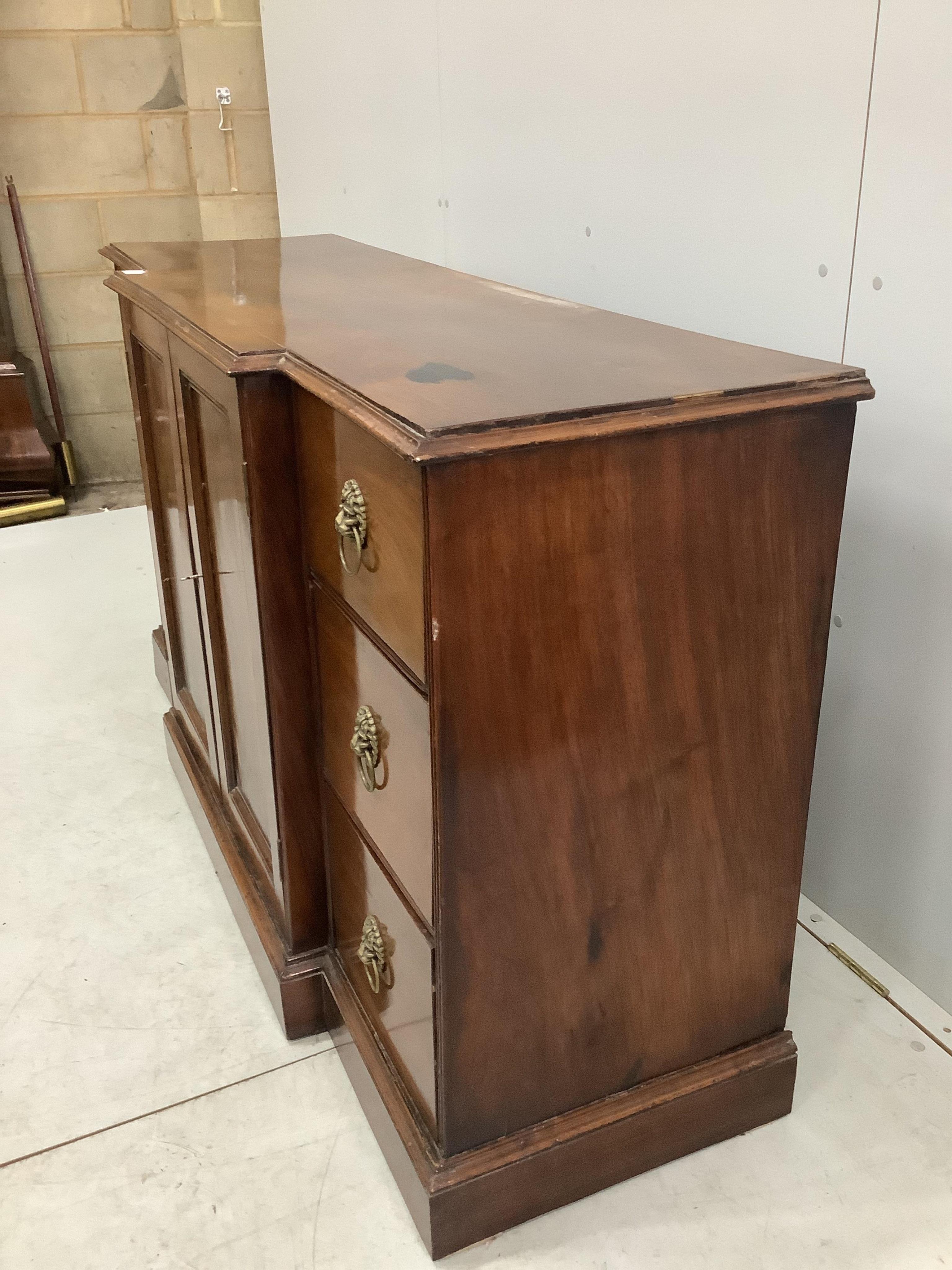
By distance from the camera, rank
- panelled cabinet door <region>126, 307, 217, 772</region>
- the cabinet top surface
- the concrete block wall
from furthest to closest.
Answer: the concrete block wall, panelled cabinet door <region>126, 307, 217, 772</region>, the cabinet top surface

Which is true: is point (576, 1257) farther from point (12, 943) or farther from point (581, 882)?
point (12, 943)

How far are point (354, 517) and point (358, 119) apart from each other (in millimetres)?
2039

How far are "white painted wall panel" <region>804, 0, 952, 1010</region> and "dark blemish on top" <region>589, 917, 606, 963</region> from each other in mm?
538

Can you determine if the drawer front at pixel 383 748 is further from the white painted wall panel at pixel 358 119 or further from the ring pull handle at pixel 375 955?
the white painted wall panel at pixel 358 119

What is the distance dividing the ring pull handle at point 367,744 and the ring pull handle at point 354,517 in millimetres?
151

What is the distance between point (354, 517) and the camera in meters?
0.98

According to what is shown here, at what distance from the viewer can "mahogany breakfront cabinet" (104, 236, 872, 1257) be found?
89 cm

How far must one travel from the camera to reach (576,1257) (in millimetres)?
1095

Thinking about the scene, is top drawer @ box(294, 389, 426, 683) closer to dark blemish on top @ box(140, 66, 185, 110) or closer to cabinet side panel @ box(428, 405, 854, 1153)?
cabinet side panel @ box(428, 405, 854, 1153)

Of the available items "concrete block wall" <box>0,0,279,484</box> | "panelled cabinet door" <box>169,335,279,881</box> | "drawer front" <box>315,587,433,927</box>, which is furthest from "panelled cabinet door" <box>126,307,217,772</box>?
"concrete block wall" <box>0,0,279,484</box>

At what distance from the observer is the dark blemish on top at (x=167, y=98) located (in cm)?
359

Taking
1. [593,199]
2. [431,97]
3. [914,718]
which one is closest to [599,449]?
[914,718]

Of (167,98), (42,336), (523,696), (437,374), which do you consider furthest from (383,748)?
(167,98)

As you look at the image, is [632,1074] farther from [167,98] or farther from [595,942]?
[167,98]
